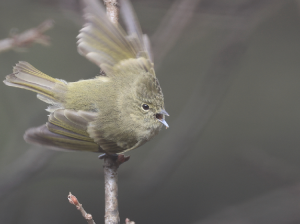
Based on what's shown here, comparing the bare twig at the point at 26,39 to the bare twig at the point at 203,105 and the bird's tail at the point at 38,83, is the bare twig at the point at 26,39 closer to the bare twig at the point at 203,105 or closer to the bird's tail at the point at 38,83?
the bird's tail at the point at 38,83

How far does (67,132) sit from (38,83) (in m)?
0.43

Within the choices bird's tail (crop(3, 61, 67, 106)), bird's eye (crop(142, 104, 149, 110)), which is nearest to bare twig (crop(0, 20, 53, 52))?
bird's tail (crop(3, 61, 67, 106))

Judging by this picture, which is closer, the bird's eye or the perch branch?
the perch branch

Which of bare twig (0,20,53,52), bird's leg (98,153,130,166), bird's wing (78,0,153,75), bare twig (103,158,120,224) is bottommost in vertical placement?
bare twig (103,158,120,224)

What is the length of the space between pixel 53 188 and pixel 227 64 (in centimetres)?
291

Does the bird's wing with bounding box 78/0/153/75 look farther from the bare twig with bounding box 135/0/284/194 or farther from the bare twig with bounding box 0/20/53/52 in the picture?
the bare twig with bounding box 135/0/284/194

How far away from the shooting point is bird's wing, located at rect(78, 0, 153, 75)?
8.32 ft

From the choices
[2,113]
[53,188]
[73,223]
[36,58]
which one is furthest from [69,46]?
[73,223]

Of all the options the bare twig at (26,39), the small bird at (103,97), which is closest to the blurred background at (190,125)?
the small bird at (103,97)

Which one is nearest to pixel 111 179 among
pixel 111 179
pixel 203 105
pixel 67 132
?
pixel 111 179

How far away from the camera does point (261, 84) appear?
5418 millimetres

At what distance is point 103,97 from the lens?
259 cm

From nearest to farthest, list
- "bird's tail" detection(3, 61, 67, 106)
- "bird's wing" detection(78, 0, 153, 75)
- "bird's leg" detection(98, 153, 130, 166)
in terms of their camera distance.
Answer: "bird's leg" detection(98, 153, 130, 166), "bird's wing" detection(78, 0, 153, 75), "bird's tail" detection(3, 61, 67, 106)

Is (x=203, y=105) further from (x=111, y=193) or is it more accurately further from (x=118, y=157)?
(x=111, y=193)
